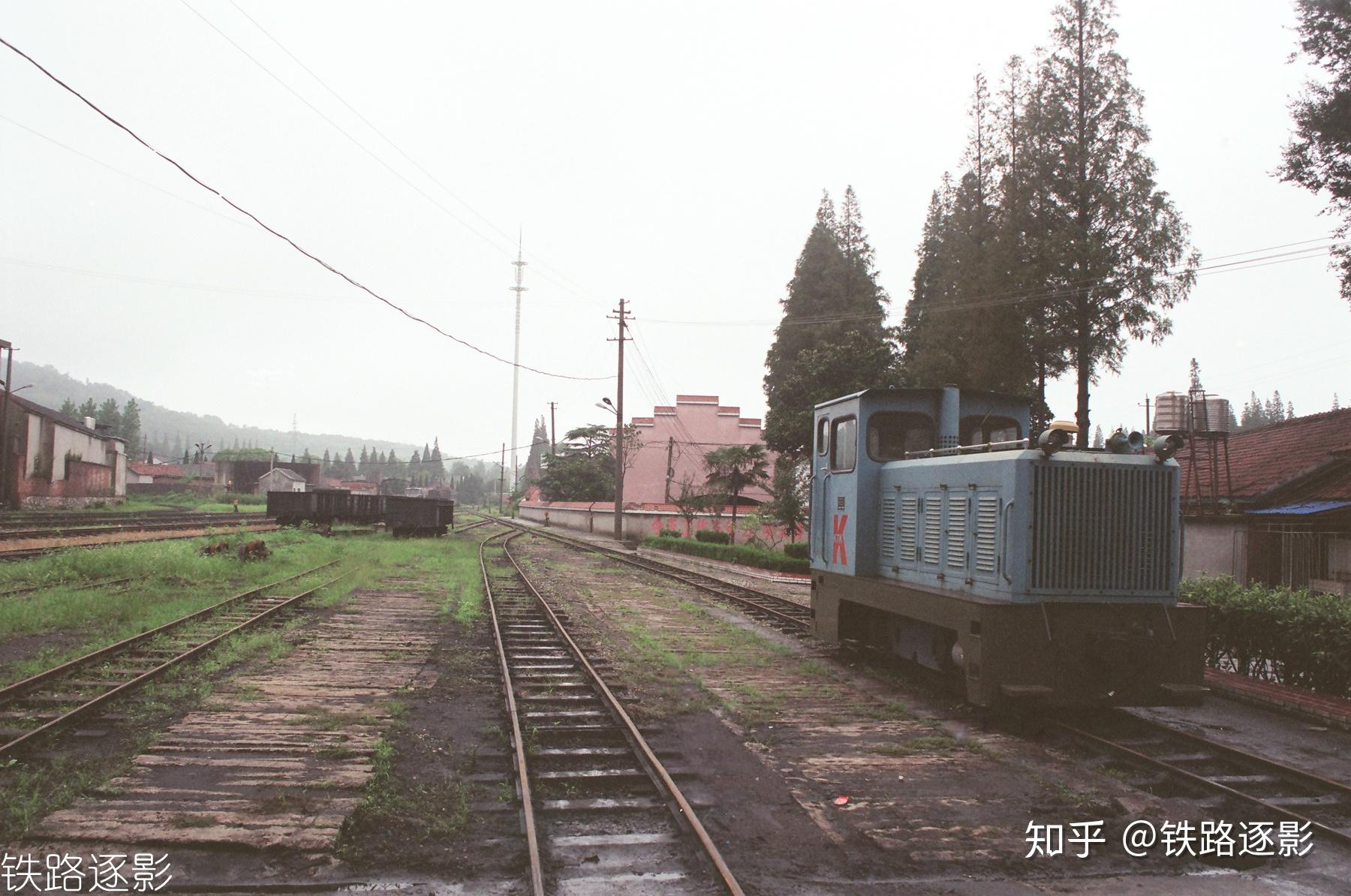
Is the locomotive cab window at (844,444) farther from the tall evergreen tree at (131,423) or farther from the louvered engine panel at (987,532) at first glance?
the tall evergreen tree at (131,423)

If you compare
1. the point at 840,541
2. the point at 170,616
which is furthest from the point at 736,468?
the point at 840,541

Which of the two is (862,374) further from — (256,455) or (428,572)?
(256,455)

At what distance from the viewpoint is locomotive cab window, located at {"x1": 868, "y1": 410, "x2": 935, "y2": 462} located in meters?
8.95

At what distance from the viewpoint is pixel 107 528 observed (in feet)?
87.0

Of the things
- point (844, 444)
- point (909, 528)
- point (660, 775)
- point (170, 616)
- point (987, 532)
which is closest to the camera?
point (660, 775)

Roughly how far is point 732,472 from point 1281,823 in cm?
3108

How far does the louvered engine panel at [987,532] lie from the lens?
6.90m

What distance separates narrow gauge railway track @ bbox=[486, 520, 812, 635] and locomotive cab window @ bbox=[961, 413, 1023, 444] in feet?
10.6

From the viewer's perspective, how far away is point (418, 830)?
4.59 m

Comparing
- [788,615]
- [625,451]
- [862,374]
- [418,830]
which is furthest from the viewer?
[625,451]

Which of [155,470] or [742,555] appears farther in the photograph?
[155,470]

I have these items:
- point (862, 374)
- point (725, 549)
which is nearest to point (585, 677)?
point (725, 549)

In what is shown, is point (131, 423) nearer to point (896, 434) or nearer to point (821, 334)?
point (821, 334)

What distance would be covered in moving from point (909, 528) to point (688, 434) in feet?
154
